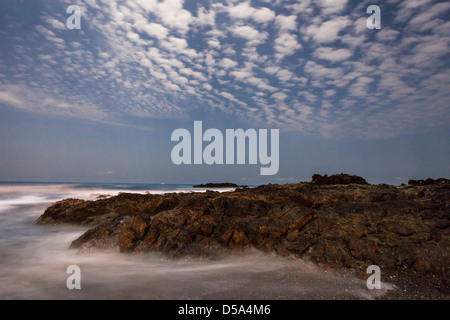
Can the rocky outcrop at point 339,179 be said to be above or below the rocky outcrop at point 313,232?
above

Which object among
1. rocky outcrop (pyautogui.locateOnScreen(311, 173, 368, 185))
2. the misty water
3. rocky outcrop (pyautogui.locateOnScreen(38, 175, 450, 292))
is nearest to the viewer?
the misty water

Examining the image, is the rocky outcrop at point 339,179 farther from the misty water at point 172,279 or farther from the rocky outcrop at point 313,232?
the misty water at point 172,279

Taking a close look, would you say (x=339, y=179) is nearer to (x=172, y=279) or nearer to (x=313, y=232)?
(x=313, y=232)

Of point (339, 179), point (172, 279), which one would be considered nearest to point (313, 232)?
point (172, 279)

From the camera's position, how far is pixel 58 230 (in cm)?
946

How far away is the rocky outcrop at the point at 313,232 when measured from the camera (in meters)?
4.66

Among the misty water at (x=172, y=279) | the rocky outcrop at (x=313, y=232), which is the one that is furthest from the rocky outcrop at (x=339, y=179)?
the misty water at (x=172, y=279)

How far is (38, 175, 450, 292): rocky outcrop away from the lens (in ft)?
15.3

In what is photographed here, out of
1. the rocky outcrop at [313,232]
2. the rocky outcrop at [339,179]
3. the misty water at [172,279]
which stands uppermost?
the rocky outcrop at [339,179]

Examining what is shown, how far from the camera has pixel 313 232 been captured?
218 inches

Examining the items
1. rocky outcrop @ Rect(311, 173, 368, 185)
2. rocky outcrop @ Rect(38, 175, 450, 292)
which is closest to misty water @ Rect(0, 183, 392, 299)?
rocky outcrop @ Rect(38, 175, 450, 292)

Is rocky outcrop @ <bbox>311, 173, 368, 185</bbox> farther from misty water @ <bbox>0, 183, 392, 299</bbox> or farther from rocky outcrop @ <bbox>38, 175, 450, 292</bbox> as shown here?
misty water @ <bbox>0, 183, 392, 299</bbox>
